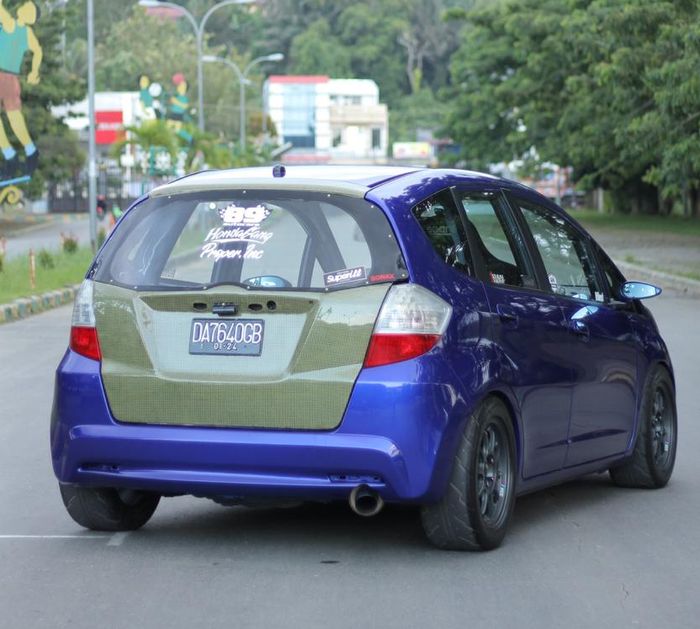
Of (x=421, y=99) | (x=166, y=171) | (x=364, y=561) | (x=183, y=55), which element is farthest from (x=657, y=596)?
(x=421, y=99)

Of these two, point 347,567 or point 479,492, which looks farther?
point 479,492

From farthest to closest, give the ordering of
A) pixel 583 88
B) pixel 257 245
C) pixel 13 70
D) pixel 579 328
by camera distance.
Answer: pixel 583 88 → pixel 13 70 → pixel 579 328 → pixel 257 245

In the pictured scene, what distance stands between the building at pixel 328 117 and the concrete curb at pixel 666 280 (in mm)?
147463

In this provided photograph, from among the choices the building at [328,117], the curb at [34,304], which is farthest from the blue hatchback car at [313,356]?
the building at [328,117]

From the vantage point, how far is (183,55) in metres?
139

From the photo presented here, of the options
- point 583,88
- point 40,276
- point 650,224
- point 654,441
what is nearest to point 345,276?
point 654,441

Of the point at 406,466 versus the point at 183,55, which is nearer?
the point at 406,466

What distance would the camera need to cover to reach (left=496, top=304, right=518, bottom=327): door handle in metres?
6.96

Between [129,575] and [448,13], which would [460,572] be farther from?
[448,13]

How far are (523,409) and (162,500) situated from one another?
2.03 metres

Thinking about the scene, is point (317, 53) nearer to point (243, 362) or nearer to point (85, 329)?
point (85, 329)

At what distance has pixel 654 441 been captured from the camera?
852 centimetres

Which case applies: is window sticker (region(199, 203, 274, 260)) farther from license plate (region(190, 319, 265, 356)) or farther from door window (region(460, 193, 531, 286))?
door window (region(460, 193, 531, 286))

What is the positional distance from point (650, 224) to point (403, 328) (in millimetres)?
50973
